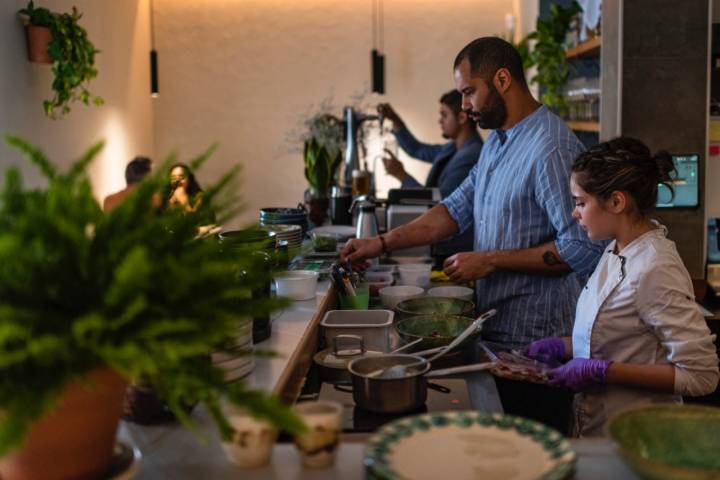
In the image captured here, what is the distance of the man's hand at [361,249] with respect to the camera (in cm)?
299

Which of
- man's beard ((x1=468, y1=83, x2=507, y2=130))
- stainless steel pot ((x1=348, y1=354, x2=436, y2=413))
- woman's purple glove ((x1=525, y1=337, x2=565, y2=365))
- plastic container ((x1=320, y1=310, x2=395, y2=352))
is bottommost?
woman's purple glove ((x1=525, y1=337, x2=565, y2=365))

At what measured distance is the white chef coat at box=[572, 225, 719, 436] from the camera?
199 centimetres

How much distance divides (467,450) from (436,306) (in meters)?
1.47

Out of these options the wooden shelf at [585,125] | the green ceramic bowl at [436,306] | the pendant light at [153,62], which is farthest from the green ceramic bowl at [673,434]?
the pendant light at [153,62]

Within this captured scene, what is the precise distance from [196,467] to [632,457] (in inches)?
26.3

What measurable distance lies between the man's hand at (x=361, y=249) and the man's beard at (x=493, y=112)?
0.62m

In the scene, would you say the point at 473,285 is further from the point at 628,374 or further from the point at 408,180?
the point at 408,180

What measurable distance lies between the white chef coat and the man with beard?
0.98 ft

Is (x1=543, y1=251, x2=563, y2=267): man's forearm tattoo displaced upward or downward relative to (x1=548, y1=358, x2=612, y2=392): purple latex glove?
upward

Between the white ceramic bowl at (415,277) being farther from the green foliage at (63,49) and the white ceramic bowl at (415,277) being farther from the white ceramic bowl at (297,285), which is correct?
the green foliage at (63,49)

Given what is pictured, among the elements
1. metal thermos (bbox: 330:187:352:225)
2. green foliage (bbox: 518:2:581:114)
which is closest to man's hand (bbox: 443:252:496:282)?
metal thermos (bbox: 330:187:352:225)

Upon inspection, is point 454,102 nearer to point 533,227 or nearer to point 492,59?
point 492,59

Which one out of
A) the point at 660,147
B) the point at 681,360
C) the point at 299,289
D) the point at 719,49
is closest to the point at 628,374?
the point at 681,360

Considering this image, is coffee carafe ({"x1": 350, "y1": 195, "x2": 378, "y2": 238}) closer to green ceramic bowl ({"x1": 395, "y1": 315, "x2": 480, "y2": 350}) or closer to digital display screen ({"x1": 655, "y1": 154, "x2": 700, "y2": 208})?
green ceramic bowl ({"x1": 395, "y1": 315, "x2": 480, "y2": 350})
